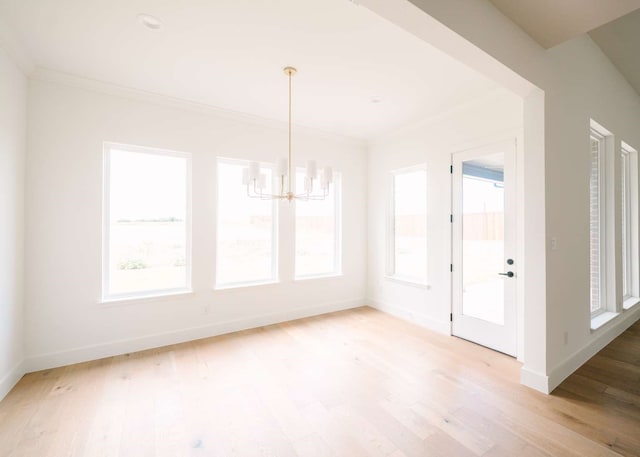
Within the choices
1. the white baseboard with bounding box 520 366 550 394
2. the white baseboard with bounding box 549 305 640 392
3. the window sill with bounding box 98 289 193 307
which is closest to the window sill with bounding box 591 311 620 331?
the white baseboard with bounding box 549 305 640 392

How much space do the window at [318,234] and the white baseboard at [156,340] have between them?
0.62 metres

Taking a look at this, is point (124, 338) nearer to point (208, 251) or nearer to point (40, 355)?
point (40, 355)

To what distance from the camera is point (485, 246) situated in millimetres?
3367

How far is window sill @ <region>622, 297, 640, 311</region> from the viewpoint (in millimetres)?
3637

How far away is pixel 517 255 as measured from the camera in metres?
3.05

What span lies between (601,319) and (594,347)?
44cm

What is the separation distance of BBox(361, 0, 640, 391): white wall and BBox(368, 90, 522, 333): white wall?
1.80ft

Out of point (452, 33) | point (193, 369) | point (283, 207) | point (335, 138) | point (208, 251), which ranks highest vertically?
point (335, 138)

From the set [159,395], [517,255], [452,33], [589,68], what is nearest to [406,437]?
[159,395]

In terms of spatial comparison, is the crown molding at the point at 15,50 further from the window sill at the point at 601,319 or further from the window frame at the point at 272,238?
the window sill at the point at 601,319

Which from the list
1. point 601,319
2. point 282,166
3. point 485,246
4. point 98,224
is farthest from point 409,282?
point 98,224

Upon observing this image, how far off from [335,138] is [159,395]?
159 inches

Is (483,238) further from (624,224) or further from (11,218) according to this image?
(11,218)

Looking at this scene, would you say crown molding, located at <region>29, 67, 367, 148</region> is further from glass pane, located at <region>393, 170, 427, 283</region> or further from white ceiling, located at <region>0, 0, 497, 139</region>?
glass pane, located at <region>393, 170, 427, 283</region>
